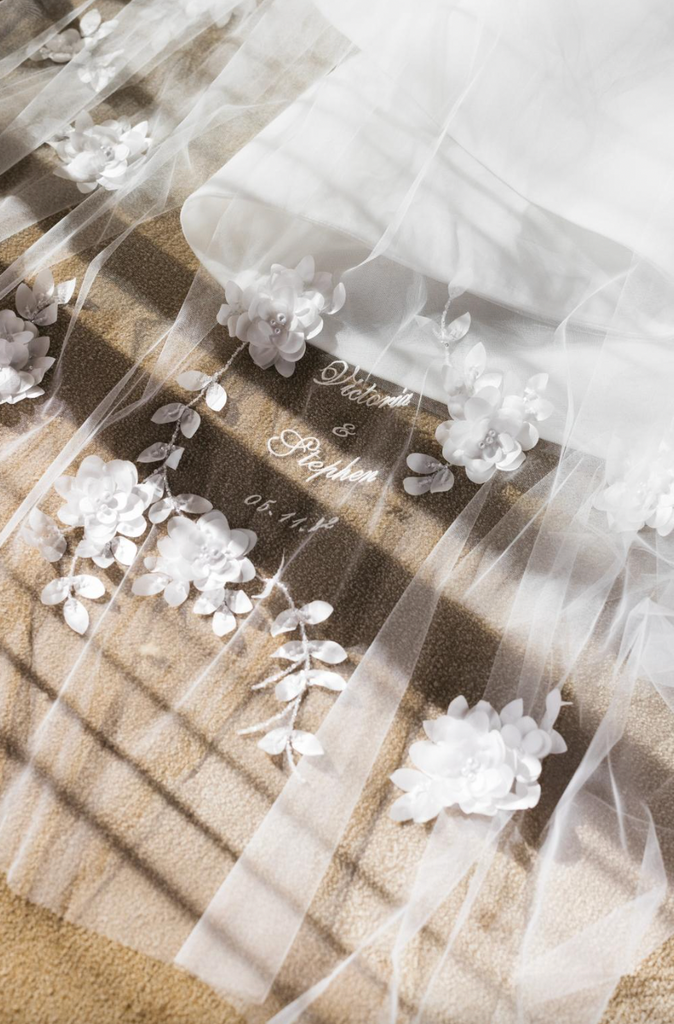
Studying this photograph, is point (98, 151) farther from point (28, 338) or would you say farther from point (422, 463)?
point (422, 463)

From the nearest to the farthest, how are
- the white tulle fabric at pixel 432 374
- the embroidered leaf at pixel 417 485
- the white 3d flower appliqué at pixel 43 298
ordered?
1. the white tulle fabric at pixel 432 374
2. the embroidered leaf at pixel 417 485
3. the white 3d flower appliqué at pixel 43 298

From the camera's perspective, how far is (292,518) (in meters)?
1.06

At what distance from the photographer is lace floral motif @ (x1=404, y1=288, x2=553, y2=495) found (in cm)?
109

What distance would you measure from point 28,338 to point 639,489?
87 cm

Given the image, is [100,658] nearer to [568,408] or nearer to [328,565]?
[328,565]

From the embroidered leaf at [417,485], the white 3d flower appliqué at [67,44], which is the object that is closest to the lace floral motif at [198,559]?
the embroidered leaf at [417,485]

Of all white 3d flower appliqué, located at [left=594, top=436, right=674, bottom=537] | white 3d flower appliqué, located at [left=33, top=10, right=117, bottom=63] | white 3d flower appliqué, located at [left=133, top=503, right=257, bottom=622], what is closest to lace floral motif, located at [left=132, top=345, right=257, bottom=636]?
white 3d flower appliqué, located at [left=133, top=503, right=257, bottom=622]

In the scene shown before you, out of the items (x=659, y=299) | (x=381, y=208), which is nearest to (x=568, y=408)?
(x=659, y=299)

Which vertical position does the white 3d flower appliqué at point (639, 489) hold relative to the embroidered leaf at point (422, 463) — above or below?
above

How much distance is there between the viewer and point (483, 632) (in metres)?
0.98

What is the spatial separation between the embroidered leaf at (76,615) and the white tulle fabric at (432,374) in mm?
27

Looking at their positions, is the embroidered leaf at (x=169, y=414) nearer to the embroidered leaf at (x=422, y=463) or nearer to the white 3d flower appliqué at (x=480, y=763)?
the embroidered leaf at (x=422, y=463)

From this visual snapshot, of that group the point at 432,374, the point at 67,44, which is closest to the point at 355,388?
the point at 432,374

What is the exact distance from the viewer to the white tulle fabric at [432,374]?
85 centimetres
